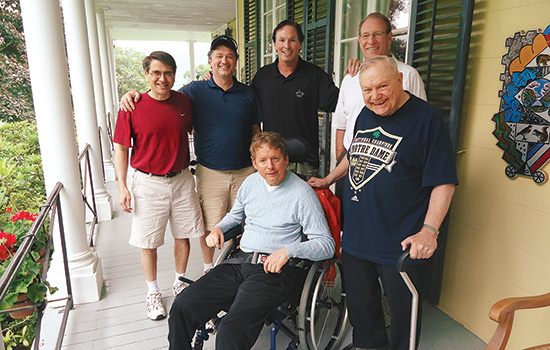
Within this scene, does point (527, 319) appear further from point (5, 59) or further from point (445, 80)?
point (5, 59)

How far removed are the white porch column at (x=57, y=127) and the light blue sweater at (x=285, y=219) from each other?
4.20 ft

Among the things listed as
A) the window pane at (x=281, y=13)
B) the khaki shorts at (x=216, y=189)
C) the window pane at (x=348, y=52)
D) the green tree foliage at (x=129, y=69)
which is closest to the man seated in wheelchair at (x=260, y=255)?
the khaki shorts at (x=216, y=189)

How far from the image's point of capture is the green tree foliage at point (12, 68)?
27.7 feet

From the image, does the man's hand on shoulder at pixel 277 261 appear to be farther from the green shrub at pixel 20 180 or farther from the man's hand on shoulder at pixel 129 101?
the green shrub at pixel 20 180

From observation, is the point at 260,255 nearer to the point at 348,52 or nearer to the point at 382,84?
the point at 382,84

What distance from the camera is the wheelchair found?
1.73 m

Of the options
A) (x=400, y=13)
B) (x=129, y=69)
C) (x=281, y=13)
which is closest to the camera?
(x=400, y=13)

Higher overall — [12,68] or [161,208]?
[12,68]

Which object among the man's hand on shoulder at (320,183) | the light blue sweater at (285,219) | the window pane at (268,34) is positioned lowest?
the light blue sweater at (285,219)

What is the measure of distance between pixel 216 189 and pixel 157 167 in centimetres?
41

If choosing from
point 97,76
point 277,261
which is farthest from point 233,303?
point 97,76

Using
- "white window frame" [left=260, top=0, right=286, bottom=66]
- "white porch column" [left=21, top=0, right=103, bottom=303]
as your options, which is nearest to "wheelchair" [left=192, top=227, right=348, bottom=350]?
"white porch column" [left=21, top=0, right=103, bottom=303]

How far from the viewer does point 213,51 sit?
228cm

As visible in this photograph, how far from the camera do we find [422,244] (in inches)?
55.9
